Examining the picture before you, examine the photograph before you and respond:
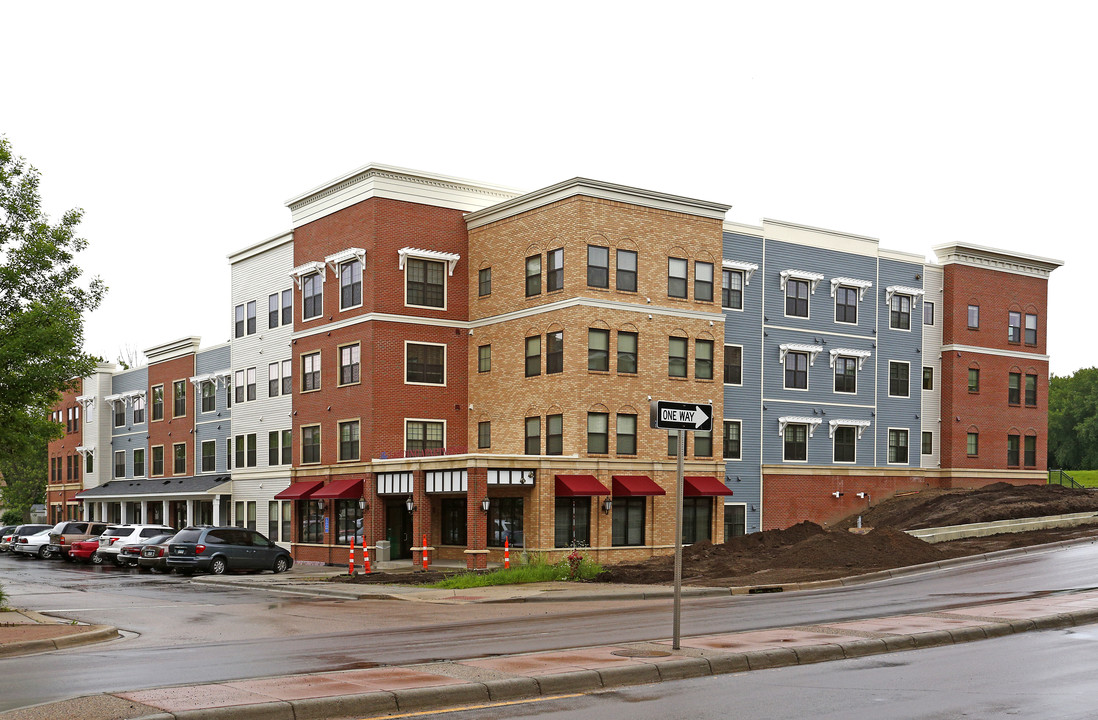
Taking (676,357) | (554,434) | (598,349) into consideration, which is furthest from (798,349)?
(554,434)

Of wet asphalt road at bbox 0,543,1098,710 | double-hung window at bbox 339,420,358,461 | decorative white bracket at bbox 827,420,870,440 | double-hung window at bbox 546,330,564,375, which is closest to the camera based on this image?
wet asphalt road at bbox 0,543,1098,710

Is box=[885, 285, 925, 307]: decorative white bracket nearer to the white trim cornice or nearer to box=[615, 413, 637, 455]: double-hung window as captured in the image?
the white trim cornice

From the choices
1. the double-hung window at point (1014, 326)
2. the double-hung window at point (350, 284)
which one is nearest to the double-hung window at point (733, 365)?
the double-hung window at point (350, 284)

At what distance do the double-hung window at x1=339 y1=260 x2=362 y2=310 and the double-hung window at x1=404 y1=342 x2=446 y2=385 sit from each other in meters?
1.95

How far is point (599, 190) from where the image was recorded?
40.4 metres

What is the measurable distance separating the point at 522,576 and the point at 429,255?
1673 cm

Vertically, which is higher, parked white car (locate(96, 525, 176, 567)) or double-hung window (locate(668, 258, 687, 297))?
double-hung window (locate(668, 258, 687, 297))

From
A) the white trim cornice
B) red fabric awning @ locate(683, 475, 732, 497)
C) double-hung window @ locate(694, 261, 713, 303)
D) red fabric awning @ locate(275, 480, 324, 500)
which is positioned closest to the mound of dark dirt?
the white trim cornice

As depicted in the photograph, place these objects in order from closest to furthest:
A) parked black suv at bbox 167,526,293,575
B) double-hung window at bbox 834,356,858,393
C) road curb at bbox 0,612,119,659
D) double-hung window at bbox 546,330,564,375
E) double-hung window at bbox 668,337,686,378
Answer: road curb at bbox 0,612,119,659 → parked black suv at bbox 167,526,293,575 → double-hung window at bbox 546,330,564,375 → double-hung window at bbox 668,337,686,378 → double-hung window at bbox 834,356,858,393

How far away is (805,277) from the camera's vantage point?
161 feet

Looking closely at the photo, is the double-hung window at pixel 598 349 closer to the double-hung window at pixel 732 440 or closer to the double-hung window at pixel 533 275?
the double-hung window at pixel 533 275

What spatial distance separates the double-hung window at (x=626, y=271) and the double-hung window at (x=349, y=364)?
11.1 metres

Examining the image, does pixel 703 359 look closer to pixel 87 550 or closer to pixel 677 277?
pixel 677 277

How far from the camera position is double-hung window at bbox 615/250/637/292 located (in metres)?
41.0
